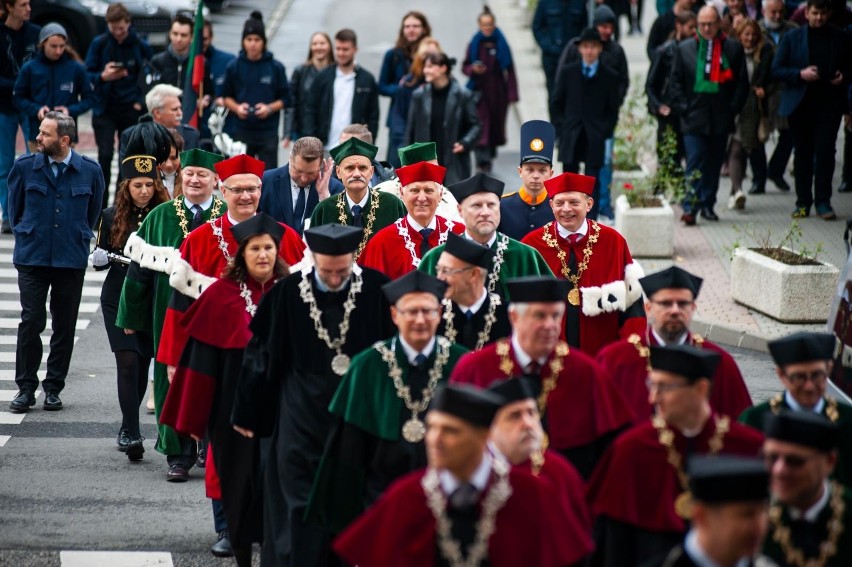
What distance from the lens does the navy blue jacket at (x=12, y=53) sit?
61.9 ft

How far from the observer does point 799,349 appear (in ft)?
24.1

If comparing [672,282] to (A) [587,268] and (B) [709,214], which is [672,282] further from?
(B) [709,214]

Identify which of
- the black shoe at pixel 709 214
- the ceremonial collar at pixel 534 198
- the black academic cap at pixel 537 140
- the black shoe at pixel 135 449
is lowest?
the black shoe at pixel 135 449

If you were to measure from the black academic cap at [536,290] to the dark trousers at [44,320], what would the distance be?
5.90 metres

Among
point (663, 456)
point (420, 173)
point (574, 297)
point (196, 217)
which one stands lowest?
point (663, 456)

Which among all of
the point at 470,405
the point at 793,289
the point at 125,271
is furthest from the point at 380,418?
the point at 793,289

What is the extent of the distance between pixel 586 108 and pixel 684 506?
12.3 m

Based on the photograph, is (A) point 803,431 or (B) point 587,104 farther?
(B) point 587,104

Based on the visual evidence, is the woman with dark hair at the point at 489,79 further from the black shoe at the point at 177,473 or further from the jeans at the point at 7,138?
the black shoe at the point at 177,473

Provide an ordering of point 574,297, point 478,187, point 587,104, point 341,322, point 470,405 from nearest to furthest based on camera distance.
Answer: point 470,405
point 341,322
point 478,187
point 574,297
point 587,104

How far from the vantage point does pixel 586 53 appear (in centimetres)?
1845

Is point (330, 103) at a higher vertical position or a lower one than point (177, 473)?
higher

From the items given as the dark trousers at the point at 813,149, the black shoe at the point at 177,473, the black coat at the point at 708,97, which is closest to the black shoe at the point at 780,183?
the dark trousers at the point at 813,149

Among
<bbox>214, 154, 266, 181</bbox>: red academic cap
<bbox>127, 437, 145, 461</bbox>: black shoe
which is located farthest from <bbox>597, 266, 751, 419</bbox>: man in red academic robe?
<bbox>127, 437, 145, 461</bbox>: black shoe
